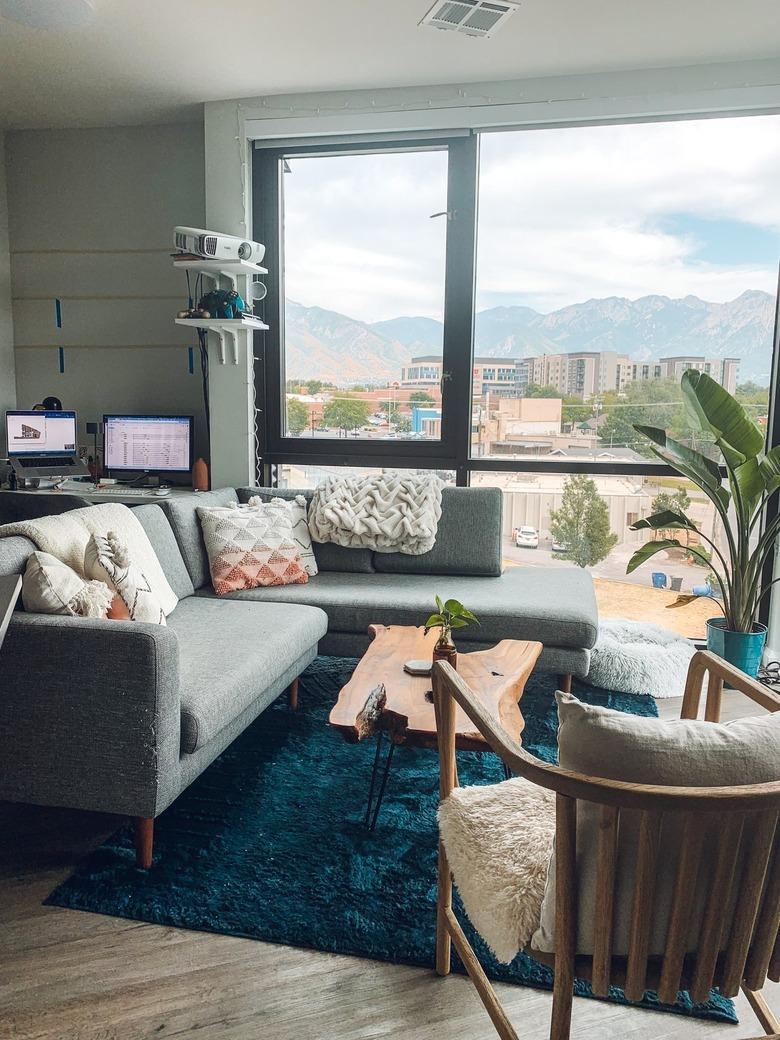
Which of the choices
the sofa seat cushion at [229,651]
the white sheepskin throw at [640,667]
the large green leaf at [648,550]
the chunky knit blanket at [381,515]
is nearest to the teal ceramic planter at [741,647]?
the white sheepskin throw at [640,667]

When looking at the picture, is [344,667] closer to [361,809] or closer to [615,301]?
[361,809]

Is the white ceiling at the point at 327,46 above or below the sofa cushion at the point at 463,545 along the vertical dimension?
above

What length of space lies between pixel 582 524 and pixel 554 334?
977 millimetres

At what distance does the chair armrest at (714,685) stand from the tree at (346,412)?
281cm

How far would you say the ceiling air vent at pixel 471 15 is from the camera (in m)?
2.95

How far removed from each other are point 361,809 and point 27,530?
4.23 feet

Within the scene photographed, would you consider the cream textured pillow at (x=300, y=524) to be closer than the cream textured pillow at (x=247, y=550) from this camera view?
No

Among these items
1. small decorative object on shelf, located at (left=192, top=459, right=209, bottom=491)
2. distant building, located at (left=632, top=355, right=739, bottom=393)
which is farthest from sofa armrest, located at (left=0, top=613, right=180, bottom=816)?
distant building, located at (left=632, top=355, right=739, bottom=393)

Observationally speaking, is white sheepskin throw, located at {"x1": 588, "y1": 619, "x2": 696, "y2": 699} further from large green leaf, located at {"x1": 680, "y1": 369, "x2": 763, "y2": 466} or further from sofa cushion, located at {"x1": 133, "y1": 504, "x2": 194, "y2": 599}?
sofa cushion, located at {"x1": 133, "y1": 504, "x2": 194, "y2": 599}

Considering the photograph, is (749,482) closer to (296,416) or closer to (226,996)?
(296,416)

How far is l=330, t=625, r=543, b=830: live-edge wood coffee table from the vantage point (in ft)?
6.37

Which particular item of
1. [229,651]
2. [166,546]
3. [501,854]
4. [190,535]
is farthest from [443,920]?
[190,535]

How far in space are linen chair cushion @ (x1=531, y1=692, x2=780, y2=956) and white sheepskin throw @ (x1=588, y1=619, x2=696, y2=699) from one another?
231 cm

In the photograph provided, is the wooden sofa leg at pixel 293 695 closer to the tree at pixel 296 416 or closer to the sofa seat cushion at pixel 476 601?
the sofa seat cushion at pixel 476 601
